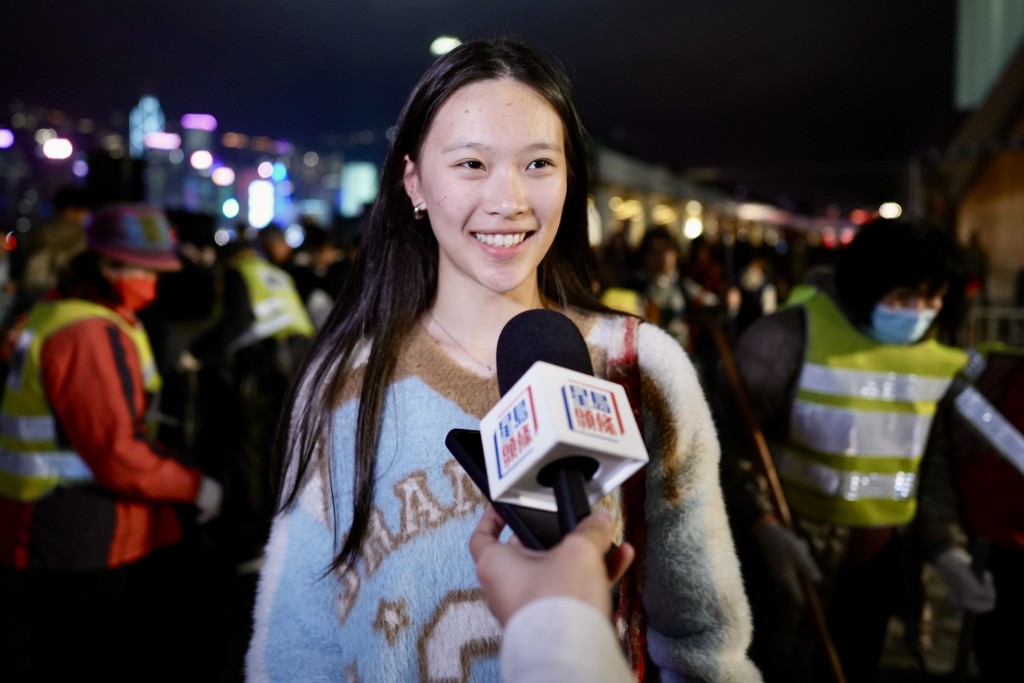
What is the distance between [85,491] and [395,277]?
185 cm

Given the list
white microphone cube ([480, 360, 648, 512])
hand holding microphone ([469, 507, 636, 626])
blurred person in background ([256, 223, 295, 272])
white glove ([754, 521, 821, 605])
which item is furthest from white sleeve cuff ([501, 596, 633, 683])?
blurred person in background ([256, 223, 295, 272])

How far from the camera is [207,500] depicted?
10.3 feet

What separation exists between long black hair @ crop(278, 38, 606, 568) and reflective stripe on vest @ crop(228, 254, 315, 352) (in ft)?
13.2

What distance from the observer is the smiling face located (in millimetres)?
1420

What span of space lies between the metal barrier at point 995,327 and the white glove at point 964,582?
383cm

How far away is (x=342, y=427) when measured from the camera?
154cm

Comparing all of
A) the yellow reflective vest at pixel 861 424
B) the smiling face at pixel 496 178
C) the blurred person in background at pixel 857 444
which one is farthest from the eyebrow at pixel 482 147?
the yellow reflective vest at pixel 861 424

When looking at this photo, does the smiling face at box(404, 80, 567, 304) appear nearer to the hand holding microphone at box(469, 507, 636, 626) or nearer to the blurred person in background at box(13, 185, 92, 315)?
the hand holding microphone at box(469, 507, 636, 626)

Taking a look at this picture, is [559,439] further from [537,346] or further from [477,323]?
[477,323]

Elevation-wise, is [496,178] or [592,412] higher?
[496,178]

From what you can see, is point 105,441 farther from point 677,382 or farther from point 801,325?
point 801,325

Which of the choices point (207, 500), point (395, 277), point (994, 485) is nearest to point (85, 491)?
point (207, 500)

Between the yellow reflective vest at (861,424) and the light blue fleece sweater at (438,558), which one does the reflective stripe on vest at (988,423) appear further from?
the light blue fleece sweater at (438,558)

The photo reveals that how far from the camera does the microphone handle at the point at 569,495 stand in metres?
0.94
